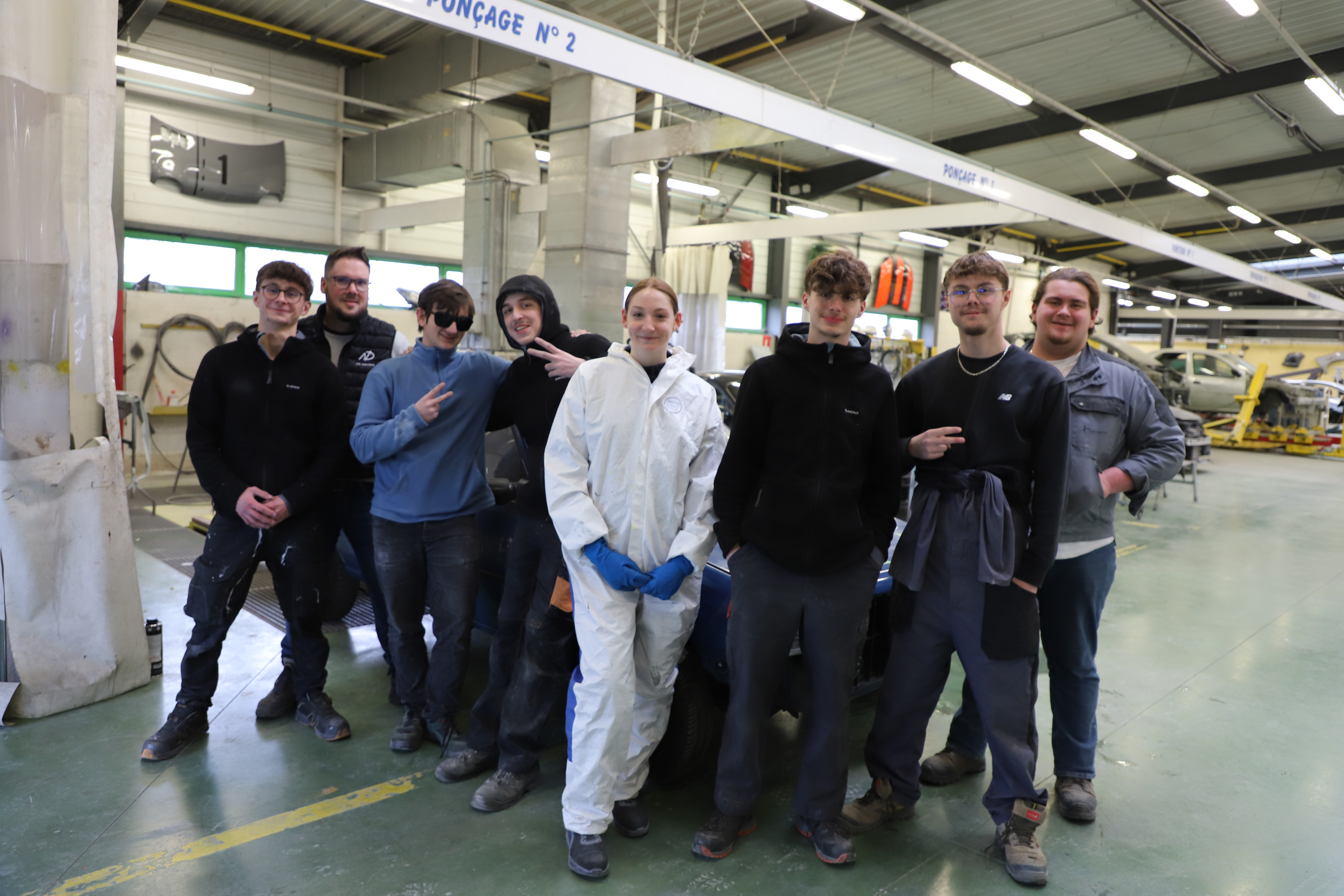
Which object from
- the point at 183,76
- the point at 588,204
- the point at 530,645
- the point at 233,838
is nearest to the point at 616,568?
the point at 530,645

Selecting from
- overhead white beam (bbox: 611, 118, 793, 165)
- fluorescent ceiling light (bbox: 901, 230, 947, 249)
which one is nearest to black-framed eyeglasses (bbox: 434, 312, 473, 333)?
overhead white beam (bbox: 611, 118, 793, 165)

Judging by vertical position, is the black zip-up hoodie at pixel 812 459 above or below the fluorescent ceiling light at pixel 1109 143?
below

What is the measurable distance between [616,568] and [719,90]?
4.64 meters

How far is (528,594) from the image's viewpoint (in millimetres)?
2711

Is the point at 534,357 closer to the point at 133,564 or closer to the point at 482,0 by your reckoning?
the point at 133,564

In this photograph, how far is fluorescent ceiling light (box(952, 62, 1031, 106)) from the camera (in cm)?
831

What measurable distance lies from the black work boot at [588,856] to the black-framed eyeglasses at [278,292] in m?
1.95

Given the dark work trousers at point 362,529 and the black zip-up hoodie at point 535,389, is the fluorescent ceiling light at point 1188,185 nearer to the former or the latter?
the black zip-up hoodie at point 535,389

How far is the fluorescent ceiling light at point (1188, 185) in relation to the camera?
12.7m

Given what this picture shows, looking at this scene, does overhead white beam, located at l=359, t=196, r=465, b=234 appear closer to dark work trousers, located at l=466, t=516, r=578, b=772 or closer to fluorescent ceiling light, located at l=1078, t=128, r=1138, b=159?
dark work trousers, located at l=466, t=516, r=578, b=772

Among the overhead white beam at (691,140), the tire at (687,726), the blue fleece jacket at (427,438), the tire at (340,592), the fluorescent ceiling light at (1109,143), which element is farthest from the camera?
the fluorescent ceiling light at (1109,143)

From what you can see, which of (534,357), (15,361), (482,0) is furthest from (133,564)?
(482,0)

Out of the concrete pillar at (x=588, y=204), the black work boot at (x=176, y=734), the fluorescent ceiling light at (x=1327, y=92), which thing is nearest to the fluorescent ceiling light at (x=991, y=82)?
the fluorescent ceiling light at (x=1327, y=92)

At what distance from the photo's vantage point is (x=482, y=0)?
423 centimetres
